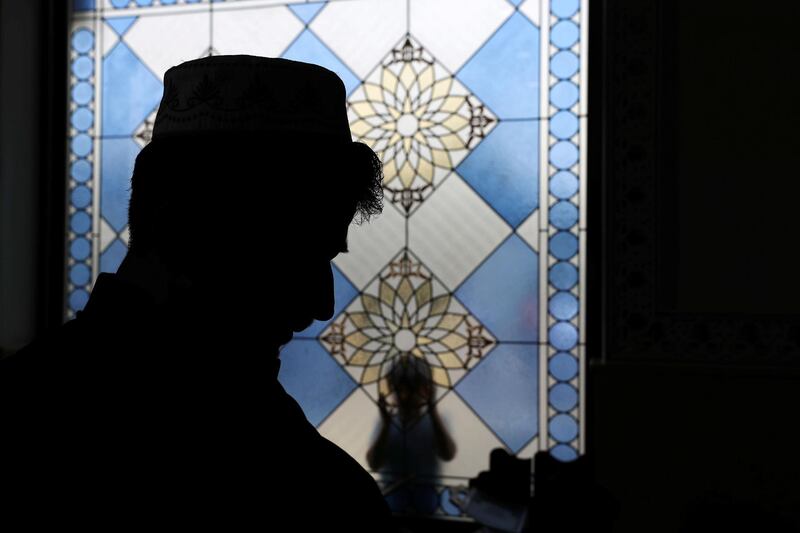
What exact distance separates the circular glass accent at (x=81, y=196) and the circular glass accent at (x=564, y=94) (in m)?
1.11

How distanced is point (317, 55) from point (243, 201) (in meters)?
1.23

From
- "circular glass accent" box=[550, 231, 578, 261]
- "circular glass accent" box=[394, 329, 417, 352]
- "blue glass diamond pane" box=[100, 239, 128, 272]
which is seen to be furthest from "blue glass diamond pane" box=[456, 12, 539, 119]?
"blue glass diamond pane" box=[100, 239, 128, 272]

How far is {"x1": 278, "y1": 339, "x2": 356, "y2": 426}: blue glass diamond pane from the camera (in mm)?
1822

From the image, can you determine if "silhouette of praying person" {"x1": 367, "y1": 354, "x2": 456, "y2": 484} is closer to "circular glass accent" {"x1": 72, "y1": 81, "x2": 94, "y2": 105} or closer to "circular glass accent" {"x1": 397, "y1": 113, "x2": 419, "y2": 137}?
"circular glass accent" {"x1": 397, "y1": 113, "x2": 419, "y2": 137}

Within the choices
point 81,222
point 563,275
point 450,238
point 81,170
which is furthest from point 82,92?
point 563,275

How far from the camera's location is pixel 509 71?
1.74 m

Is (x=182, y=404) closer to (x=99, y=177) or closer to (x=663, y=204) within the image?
(x=663, y=204)

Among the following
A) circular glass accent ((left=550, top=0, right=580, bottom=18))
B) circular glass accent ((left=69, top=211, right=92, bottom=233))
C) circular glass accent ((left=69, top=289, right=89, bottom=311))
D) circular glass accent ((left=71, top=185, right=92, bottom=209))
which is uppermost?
circular glass accent ((left=550, top=0, right=580, bottom=18))

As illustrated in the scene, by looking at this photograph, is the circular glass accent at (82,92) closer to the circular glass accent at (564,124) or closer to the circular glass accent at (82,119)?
the circular glass accent at (82,119)

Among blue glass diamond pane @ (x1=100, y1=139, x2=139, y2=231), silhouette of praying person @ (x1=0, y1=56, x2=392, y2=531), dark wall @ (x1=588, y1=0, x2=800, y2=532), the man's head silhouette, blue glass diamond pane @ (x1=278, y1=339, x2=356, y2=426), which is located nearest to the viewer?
silhouette of praying person @ (x1=0, y1=56, x2=392, y2=531)

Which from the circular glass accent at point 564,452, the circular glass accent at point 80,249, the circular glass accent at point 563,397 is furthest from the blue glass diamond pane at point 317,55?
the circular glass accent at point 564,452

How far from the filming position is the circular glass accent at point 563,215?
170 centimetres

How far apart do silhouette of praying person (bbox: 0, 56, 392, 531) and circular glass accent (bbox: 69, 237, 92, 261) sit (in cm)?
127

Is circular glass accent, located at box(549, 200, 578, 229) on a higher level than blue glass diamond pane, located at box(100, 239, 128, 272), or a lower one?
higher
